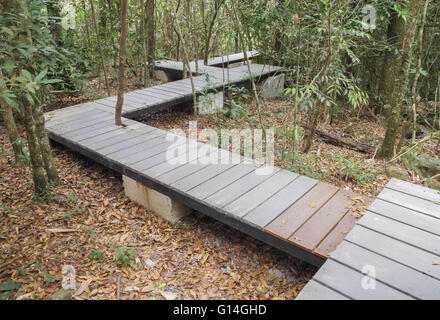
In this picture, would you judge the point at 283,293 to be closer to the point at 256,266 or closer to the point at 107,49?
the point at 256,266

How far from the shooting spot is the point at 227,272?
9.20 ft

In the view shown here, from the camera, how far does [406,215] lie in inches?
101

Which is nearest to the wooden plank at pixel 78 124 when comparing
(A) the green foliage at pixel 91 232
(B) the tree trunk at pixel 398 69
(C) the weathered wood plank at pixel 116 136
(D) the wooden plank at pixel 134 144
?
(C) the weathered wood plank at pixel 116 136

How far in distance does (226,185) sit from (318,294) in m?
1.48

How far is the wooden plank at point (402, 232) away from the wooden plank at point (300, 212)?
1.44ft

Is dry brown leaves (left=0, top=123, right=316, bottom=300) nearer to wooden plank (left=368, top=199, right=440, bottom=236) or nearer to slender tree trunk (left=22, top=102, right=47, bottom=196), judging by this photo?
slender tree trunk (left=22, top=102, right=47, bottom=196)

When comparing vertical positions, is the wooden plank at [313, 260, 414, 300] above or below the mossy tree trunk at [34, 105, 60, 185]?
below

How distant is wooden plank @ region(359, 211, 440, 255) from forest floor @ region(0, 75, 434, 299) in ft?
2.29

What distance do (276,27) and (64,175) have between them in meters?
3.82

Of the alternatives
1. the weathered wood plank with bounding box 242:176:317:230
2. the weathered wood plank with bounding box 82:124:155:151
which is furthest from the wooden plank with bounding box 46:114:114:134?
the weathered wood plank with bounding box 242:176:317:230

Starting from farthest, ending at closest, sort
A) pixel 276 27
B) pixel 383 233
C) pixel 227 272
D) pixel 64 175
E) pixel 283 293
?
pixel 276 27 < pixel 64 175 < pixel 227 272 < pixel 283 293 < pixel 383 233

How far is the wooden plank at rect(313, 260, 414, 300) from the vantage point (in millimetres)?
1853

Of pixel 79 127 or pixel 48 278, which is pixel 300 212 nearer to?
pixel 48 278
